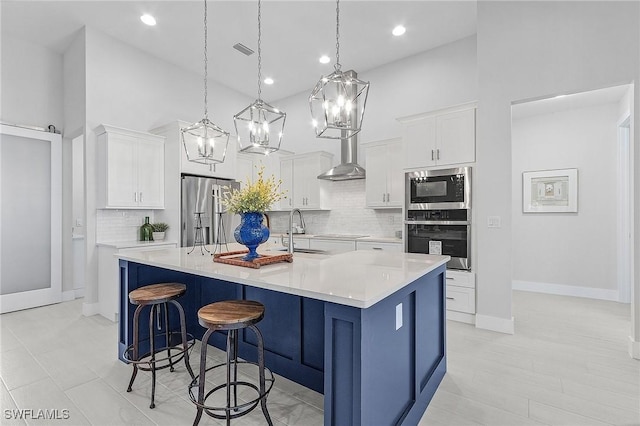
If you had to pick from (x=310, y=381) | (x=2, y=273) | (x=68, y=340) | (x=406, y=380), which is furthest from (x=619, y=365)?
(x=2, y=273)

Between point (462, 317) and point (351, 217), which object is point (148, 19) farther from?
point (462, 317)

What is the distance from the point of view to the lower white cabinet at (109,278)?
381 cm

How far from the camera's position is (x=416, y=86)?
4816 mm

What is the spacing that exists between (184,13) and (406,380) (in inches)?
180

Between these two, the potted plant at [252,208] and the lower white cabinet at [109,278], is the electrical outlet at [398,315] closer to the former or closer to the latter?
the potted plant at [252,208]

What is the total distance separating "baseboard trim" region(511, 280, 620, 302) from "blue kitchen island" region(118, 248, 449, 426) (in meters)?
3.70

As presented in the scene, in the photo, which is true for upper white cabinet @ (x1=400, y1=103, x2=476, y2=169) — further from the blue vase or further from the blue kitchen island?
the blue vase

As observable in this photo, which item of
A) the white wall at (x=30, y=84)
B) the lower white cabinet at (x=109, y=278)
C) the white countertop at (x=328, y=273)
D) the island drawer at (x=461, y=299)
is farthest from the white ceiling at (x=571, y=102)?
the white wall at (x=30, y=84)

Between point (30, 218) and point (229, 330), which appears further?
point (30, 218)

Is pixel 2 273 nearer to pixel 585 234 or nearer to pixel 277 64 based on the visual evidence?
pixel 277 64

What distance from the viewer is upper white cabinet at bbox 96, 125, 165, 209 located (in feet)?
13.2

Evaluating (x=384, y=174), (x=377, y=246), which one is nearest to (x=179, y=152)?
(x=384, y=174)

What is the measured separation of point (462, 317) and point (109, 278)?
4.42 m

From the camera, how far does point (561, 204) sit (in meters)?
5.12
